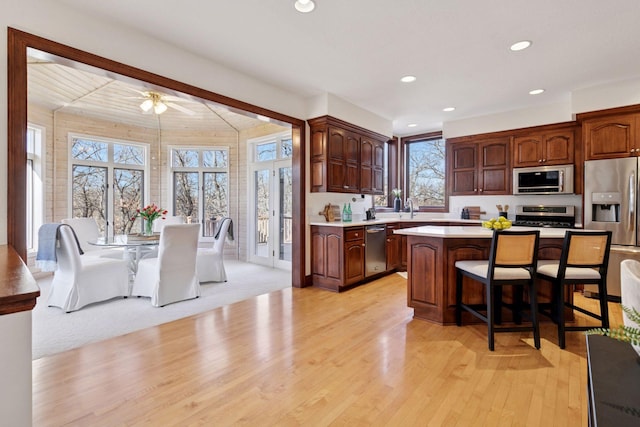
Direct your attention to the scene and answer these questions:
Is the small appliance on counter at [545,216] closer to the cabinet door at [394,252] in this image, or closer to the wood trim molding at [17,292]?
the cabinet door at [394,252]

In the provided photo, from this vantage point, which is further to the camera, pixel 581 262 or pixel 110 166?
pixel 110 166

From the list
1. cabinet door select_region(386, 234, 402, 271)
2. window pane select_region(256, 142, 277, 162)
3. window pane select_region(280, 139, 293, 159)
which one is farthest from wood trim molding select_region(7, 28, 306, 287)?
cabinet door select_region(386, 234, 402, 271)

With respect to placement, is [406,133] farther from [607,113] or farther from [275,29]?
[275,29]

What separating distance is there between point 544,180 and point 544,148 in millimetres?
502

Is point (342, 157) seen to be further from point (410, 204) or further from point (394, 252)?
point (410, 204)

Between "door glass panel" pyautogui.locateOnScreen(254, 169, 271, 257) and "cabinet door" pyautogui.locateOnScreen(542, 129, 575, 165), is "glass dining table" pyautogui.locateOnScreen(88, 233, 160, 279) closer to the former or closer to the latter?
"door glass panel" pyautogui.locateOnScreen(254, 169, 271, 257)

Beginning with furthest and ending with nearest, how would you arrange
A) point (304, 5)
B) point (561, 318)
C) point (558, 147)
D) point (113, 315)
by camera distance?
point (558, 147) < point (113, 315) < point (561, 318) < point (304, 5)

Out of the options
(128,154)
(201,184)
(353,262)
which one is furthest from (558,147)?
(128,154)

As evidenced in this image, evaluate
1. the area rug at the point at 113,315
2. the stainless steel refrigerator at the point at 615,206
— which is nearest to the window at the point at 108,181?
the area rug at the point at 113,315

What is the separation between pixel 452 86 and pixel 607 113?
2011 millimetres

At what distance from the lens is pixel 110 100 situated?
16.5ft

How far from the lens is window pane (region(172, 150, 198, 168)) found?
21.9 feet

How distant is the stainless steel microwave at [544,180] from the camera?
4.64 meters

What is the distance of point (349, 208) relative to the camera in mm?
5227
